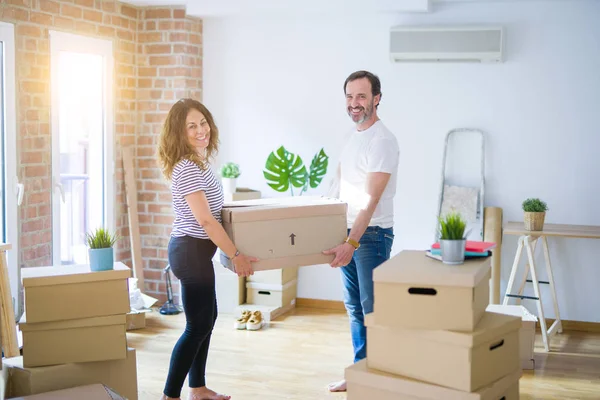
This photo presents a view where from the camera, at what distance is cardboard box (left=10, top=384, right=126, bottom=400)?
2.98m

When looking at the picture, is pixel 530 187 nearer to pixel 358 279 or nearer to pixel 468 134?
pixel 468 134

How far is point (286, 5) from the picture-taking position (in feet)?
17.7

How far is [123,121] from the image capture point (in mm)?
5871

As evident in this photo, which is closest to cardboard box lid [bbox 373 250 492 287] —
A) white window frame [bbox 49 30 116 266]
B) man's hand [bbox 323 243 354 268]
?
man's hand [bbox 323 243 354 268]

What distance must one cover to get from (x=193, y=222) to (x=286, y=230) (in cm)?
40

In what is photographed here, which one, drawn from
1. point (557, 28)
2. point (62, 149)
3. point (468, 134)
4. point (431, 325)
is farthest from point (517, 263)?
point (62, 149)

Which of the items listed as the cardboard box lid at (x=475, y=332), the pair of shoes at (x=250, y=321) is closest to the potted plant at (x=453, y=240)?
the cardboard box lid at (x=475, y=332)

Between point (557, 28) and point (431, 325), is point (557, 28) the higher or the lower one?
the higher one

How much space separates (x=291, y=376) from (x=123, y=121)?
2.61 meters

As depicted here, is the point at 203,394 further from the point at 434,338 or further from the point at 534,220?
the point at 534,220

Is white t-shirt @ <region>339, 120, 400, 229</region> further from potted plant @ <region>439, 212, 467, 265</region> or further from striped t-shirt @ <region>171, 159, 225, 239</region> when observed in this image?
potted plant @ <region>439, 212, 467, 265</region>

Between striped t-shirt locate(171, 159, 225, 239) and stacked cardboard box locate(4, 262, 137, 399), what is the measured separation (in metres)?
0.34

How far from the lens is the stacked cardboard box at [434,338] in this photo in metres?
2.40

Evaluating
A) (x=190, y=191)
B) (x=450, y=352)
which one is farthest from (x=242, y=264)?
(x=450, y=352)
